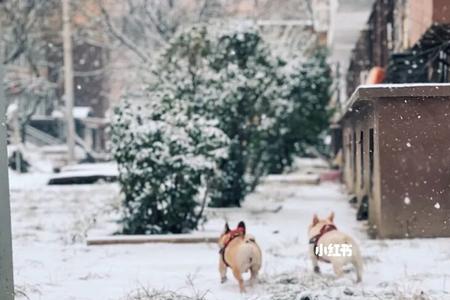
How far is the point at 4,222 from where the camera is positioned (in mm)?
5160

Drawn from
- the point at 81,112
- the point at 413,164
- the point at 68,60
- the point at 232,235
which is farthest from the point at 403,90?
the point at 81,112

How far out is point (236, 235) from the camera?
294 inches

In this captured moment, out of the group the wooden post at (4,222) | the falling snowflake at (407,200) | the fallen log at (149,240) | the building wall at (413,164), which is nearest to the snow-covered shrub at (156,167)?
the fallen log at (149,240)

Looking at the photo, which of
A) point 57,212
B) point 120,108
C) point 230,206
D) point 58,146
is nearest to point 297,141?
point 230,206

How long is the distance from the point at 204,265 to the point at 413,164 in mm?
3475

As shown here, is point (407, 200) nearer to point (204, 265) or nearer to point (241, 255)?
point (204, 265)

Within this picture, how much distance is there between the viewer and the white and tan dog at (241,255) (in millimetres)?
7203

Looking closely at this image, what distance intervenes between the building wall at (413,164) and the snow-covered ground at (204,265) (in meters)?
0.32

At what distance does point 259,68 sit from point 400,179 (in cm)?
609

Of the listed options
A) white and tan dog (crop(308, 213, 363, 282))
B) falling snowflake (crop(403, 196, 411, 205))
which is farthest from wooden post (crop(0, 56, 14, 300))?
falling snowflake (crop(403, 196, 411, 205))

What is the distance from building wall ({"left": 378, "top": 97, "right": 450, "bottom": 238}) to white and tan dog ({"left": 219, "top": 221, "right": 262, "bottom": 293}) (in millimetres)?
3159

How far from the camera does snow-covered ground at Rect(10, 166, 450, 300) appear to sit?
7113 mm

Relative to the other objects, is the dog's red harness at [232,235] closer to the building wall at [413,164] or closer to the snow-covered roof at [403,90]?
the building wall at [413,164]

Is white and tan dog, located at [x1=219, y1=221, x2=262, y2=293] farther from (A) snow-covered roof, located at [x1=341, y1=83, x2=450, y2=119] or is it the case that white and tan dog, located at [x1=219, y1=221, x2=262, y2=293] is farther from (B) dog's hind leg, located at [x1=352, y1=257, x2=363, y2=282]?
(A) snow-covered roof, located at [x1=341, y1=83, x2=450, y2=119]
